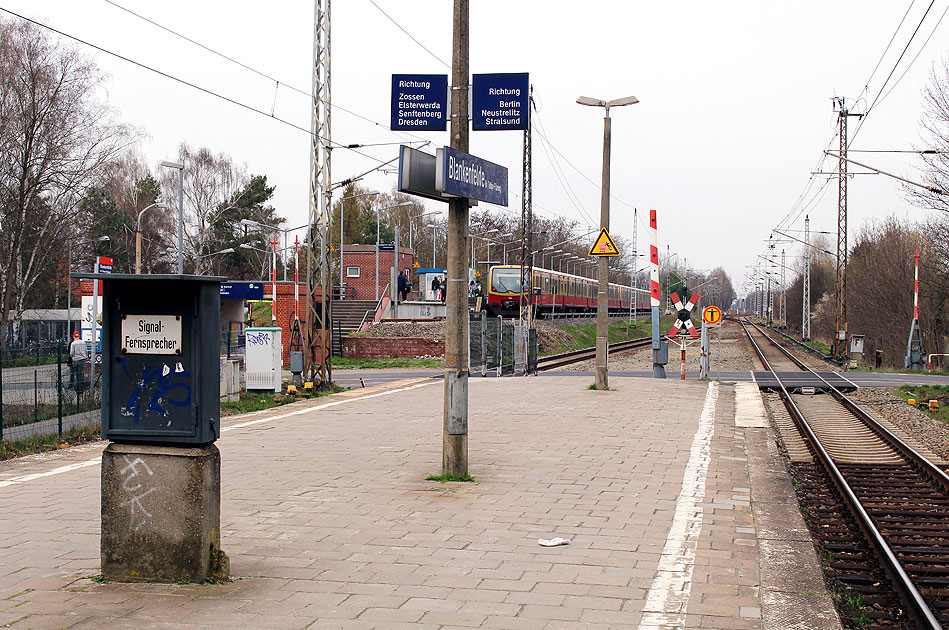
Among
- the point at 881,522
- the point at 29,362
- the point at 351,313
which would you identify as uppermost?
the point at 351,313

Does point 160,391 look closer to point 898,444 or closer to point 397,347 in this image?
point 898,444

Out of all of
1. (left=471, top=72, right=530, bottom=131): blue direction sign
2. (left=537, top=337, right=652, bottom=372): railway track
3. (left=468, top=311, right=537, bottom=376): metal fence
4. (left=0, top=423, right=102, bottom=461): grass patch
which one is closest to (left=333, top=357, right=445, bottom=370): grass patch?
(left=537, top=337, right=652, bottom=372): railway track

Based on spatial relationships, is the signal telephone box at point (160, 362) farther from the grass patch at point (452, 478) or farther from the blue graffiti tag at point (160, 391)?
the grass patch at point (452, 478)

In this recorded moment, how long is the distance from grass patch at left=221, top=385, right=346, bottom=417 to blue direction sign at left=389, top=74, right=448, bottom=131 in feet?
26.7

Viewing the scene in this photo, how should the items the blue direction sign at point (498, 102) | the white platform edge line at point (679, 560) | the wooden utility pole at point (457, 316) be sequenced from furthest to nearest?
the blue direction sign at point (498, 102), the wooden utility pole at point (457, 316), the white platform edge line at point (679, 560)

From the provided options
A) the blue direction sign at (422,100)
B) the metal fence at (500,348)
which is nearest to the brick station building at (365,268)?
the metal fence at (500,348)

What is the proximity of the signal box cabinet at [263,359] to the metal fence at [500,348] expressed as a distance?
8.54 meters

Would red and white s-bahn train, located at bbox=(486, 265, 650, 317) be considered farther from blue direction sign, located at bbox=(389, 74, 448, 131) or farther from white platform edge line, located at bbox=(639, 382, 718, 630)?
white platform edge line, located at bbox=(639, 382, 718, 630)

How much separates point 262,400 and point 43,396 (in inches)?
245

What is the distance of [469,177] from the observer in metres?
9.05

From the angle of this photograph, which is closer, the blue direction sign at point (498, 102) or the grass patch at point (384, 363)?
Result: the blue direction sign at point (498, 102)

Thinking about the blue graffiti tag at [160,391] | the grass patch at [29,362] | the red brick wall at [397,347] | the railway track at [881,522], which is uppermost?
the blue graffiti tag at [160,391]

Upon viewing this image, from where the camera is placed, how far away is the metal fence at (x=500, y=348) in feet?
91.7

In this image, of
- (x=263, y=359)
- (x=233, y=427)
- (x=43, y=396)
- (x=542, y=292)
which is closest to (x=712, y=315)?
(x=263, y=359)
